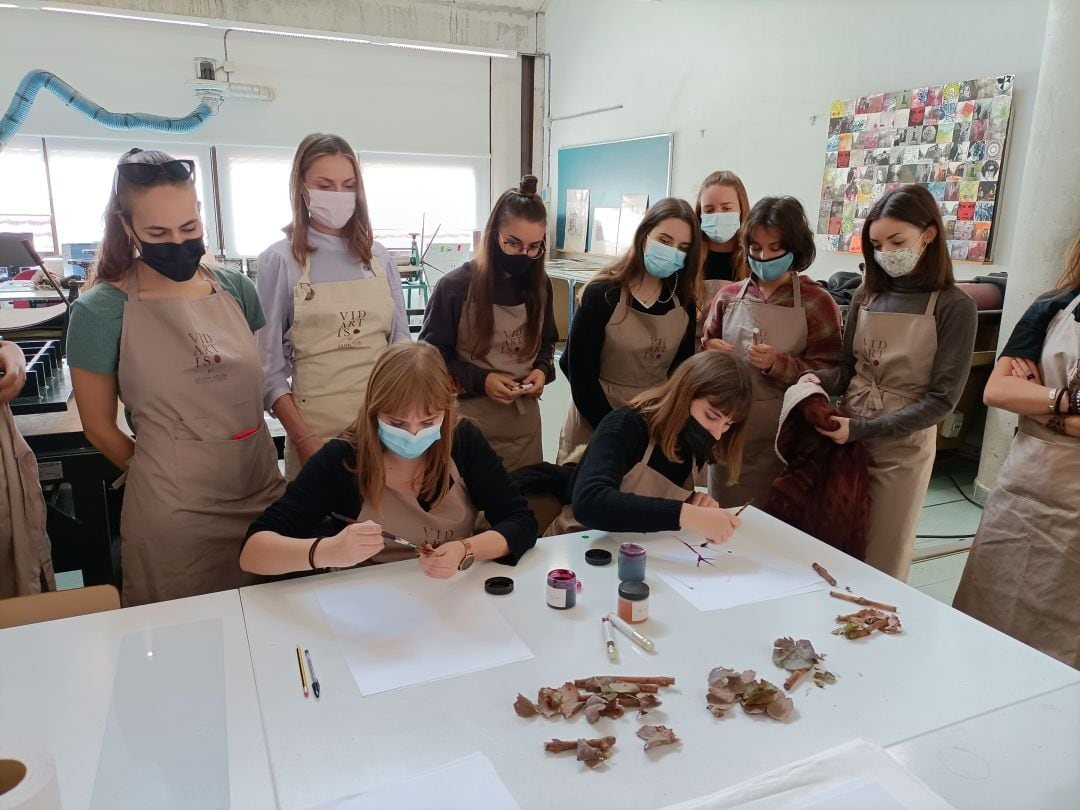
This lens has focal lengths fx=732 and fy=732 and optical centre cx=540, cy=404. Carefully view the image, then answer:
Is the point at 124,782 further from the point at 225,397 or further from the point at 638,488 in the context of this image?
the point at 638,488

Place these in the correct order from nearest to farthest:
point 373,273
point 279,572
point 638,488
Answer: point 279,572, point 638,488, point 373,273

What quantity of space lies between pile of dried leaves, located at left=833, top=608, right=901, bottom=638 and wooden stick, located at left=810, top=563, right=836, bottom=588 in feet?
0.42

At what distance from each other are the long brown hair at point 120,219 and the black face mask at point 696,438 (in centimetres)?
132

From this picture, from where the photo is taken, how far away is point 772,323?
2314 mm

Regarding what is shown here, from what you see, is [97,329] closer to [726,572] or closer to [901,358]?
[726,572]

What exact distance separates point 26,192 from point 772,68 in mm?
7194

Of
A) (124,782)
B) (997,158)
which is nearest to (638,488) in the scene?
(124,782)

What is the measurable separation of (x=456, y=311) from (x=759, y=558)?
1.17 meters

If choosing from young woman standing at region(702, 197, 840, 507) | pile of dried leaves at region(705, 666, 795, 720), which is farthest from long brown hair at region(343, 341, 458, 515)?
young woman standing at region(702, 197, 840, 507)

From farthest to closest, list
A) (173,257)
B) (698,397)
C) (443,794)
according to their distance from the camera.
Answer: (698,397) → (173,257) → (443,794)

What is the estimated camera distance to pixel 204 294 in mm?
1729

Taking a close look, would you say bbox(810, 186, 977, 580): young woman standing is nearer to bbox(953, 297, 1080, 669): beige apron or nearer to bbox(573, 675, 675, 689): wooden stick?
bbox(953, 297, 1080, 669): beige apron

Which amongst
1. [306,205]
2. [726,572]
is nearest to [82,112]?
[306,205]

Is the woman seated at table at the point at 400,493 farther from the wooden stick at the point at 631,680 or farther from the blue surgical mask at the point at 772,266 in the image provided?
the blue surgical mask at the point at 772,266
